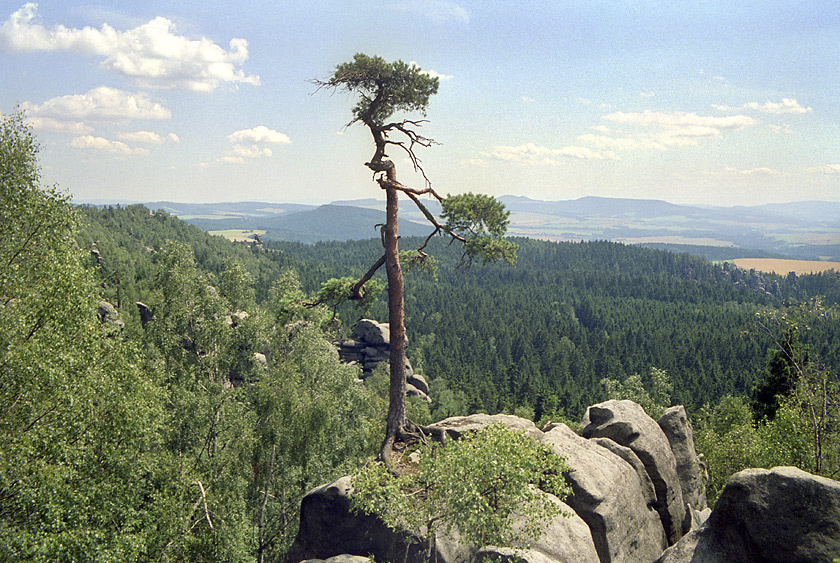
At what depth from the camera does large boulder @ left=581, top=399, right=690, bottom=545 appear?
22812 millimetres

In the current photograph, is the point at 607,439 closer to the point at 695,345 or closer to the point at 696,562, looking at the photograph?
the point at 696,562

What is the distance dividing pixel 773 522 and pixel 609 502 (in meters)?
5.96

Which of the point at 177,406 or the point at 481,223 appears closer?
the point at 481,223

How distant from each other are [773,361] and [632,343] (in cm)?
10404

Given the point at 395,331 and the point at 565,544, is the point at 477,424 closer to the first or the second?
the point at 395,331

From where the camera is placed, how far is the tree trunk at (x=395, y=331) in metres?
21.8

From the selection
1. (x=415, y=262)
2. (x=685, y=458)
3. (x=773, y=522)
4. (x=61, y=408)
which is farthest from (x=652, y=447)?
(x=61, y=408)

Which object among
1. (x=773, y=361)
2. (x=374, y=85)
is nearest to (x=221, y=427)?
(x=374, y=85)

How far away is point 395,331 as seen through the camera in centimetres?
2228

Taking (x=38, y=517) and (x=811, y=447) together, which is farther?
(x=811, y=447)

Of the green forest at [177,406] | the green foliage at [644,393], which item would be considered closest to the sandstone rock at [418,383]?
the green foliage at [644,393]

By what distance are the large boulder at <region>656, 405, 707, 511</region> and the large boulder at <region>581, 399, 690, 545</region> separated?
4.13 ft

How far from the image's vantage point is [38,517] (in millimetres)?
16375

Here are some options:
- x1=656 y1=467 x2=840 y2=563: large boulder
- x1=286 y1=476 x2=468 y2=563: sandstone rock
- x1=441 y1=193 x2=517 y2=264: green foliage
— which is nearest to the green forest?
x1=286 y1=476 x2=468 y2=563: sandstone rock
